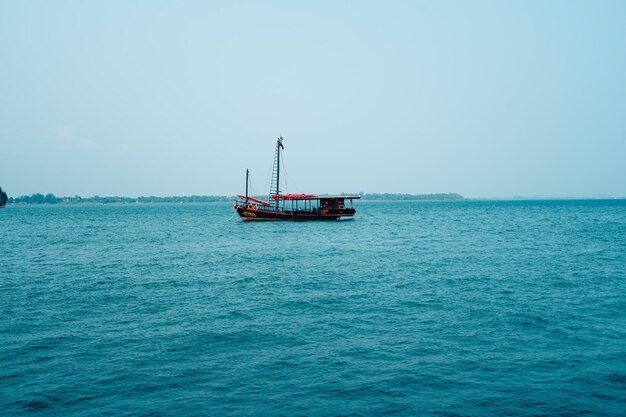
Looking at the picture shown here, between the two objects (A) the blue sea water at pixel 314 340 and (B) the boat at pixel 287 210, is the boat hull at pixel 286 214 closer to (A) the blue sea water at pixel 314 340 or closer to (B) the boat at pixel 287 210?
(B) the boat at pixel 287 210

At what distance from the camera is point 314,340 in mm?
17312

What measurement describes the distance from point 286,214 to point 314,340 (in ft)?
236

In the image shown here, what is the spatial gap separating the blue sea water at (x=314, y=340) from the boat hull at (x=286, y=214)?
5237 cm

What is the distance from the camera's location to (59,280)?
1181 inches

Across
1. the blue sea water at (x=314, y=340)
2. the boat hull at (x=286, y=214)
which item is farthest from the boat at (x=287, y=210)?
the blue sea water at (x=314, y=340)

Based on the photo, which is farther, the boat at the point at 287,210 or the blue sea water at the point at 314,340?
the boat at the point at 287,210

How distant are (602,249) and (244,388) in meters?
44.1

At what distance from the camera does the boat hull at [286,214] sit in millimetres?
87887

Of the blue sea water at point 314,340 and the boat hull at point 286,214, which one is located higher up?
the boat hull at point 286,214

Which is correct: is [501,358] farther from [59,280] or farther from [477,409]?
[59,280]

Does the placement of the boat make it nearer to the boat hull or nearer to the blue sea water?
the boat hull

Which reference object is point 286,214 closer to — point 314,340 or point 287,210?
point 287,210

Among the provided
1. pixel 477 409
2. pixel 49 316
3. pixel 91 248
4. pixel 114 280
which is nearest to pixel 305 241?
pixel 91 248

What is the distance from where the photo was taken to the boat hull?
8789cm
